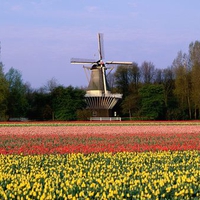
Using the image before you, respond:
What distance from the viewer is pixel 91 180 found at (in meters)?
8.41

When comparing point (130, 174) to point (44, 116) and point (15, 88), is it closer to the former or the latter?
point (44, 116)

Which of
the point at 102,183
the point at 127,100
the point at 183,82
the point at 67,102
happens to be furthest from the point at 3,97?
the point at 102,183

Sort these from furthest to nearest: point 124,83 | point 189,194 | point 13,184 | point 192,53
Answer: point 124,83, point 192,53, point 13,184, point 189,194

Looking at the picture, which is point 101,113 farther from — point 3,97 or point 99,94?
point 3,97

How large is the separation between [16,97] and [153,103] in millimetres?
17511

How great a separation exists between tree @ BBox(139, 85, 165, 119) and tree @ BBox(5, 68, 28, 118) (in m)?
15.3

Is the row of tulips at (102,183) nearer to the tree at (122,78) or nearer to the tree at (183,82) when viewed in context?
the tree at (183,82)

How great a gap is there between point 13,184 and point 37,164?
9.92 ft

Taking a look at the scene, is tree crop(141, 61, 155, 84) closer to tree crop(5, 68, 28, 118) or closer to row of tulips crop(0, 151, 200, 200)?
tree crop(5, 68, 28, 118)

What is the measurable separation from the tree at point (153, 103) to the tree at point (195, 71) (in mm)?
4196

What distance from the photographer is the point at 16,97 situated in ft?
179

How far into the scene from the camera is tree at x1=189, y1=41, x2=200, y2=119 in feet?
176

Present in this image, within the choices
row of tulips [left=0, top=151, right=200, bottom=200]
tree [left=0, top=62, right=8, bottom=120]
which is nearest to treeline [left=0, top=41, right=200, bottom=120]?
tree [left=0, top=62, right=8, bottom=120]

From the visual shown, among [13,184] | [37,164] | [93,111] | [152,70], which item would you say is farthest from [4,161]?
[152,70]
